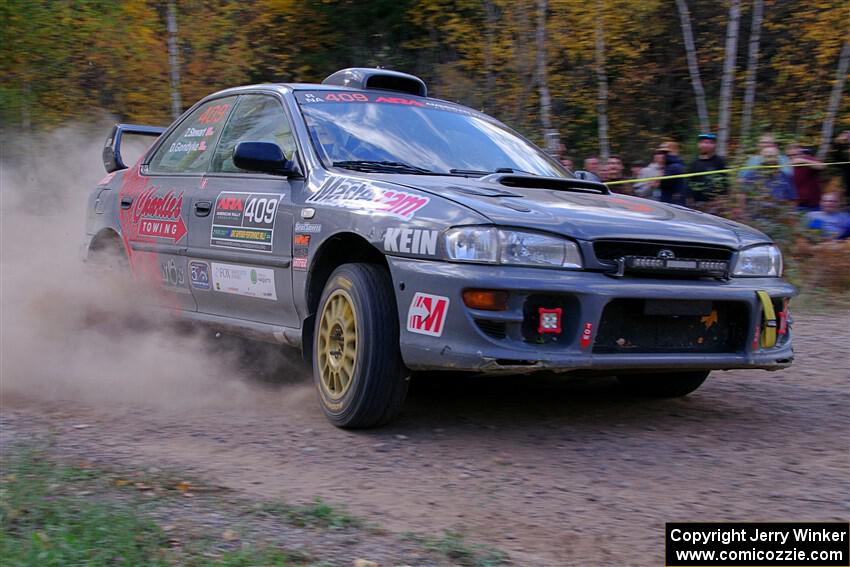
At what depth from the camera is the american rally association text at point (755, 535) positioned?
319 cm

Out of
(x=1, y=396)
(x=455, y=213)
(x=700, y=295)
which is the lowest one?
(x=1, y=396)

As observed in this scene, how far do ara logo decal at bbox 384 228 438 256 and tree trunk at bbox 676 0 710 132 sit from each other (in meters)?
13.5

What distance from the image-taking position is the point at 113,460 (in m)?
4.23

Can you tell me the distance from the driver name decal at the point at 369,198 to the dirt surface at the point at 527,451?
1041 millimetres

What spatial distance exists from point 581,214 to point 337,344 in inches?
50.9

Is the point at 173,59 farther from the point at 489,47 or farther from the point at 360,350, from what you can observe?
the point at 360,350

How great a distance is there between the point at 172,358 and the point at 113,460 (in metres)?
1.92

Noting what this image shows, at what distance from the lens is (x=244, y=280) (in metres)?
5.43

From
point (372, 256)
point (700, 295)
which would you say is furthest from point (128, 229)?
point (700, 295)

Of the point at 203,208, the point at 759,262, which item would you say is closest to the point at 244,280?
the point at 203,208

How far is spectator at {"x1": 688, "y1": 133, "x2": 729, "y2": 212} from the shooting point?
34.0 feet

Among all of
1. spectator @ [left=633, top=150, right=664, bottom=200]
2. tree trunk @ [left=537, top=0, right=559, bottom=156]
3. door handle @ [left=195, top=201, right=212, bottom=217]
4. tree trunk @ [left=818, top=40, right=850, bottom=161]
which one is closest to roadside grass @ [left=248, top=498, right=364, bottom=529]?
door handle @ [left=195, top=201, right=212, bottom=217]

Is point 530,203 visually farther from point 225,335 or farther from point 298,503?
point 225,335

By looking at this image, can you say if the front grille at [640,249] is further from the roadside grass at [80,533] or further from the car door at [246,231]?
the roadside grass at [80,533]
